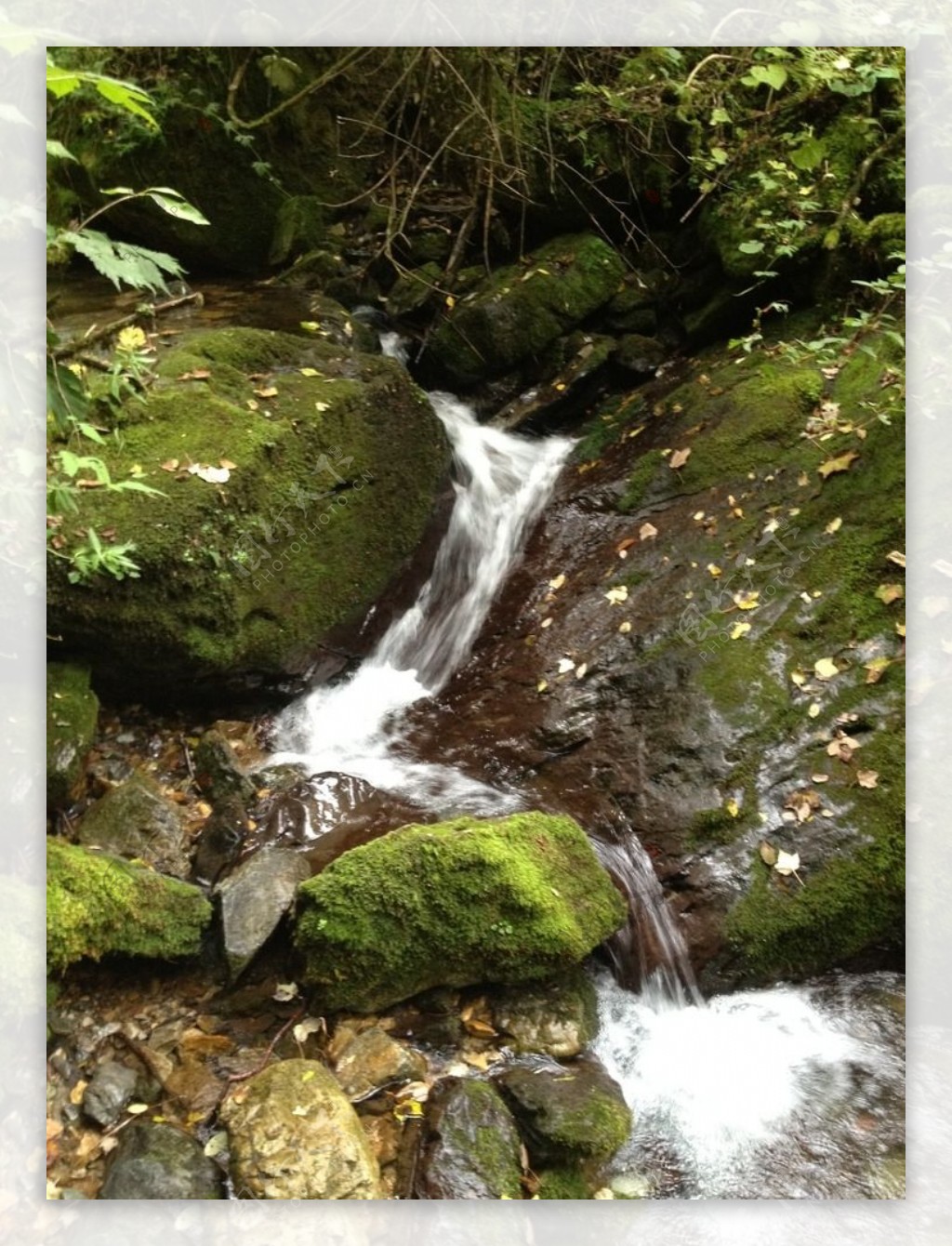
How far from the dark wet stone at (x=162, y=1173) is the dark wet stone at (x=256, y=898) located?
540 millimetres

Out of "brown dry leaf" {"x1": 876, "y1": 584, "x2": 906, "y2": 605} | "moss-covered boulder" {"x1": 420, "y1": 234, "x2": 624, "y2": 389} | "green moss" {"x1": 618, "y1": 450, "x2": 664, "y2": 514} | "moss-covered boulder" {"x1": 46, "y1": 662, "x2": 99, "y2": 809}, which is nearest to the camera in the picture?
"moss-covered boulder" {"x1": 46, "y1": 662, "x2": 99, "y2": 809}

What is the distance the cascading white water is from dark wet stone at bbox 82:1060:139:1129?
1352 millimetres

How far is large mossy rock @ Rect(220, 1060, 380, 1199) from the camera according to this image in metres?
2.14

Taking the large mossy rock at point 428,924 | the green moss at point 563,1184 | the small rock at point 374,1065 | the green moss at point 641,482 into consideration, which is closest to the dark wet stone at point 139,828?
the large mossy rock at point 428,924

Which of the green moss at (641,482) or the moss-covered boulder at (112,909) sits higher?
the green moss at (641,482)

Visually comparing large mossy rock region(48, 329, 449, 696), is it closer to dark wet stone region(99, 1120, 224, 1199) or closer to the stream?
the stream

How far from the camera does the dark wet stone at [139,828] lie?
10.0 feet

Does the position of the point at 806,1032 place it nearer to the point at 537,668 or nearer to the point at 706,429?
the point at 537,668

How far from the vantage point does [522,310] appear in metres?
5.35

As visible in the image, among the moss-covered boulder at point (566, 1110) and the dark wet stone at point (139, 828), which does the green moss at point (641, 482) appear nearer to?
the dark wet stone at point (139, 828)

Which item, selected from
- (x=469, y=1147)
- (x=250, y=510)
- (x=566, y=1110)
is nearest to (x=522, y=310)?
(x=250, y=510)

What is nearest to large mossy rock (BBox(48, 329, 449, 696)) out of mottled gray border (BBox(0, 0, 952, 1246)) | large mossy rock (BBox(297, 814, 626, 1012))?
mottled gray border (BBox(0, 0, 952, 1246))

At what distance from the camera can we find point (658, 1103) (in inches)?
99.7

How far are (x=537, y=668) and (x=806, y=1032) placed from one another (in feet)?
5.84
